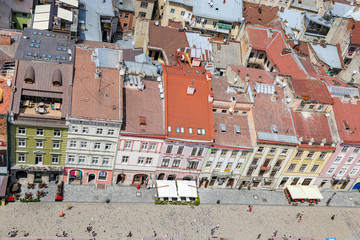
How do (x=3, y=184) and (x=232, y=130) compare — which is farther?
(x=232, y=130)

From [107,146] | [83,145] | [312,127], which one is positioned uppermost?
[312,127]

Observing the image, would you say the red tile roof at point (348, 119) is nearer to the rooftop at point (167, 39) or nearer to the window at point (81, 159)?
the rooftop at point (167, 39)

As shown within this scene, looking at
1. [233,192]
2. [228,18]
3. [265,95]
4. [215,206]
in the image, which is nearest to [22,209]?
[215,206]

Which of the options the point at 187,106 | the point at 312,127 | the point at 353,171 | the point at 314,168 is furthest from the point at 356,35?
the point at 187,106

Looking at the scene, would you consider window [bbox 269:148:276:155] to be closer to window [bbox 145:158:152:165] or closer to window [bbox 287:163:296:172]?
window [bbox 287:163:296:172]

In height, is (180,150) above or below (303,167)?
above

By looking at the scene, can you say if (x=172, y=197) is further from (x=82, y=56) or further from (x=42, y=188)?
(x=82, y=56)

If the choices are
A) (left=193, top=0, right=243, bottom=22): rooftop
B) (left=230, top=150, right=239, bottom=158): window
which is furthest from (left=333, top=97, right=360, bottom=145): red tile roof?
(left=193, top=0, right=243, bottom=22): rooftop

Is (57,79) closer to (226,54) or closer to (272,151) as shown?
(272,151)
